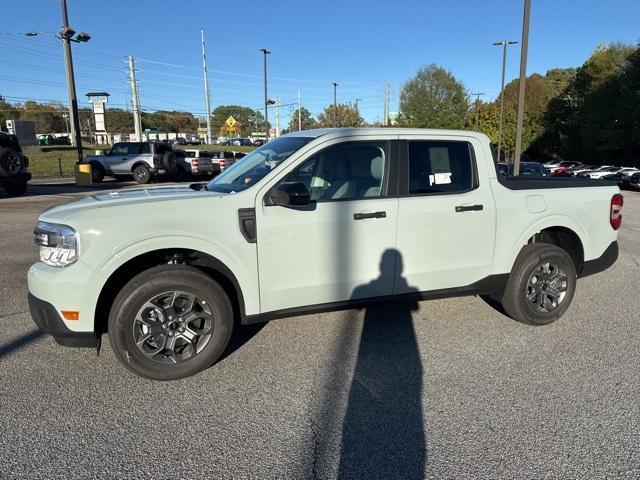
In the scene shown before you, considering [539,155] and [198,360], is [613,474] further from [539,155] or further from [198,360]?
[539,155]

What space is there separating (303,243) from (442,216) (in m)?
1.24

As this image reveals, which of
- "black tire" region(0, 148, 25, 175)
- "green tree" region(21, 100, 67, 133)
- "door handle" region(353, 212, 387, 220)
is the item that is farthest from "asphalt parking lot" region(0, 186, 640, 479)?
"green tree" region(21, 100, 67, 133)

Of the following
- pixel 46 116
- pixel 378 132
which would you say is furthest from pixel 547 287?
pixel 46 116

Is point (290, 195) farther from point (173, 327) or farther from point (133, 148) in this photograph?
point (133, 148)

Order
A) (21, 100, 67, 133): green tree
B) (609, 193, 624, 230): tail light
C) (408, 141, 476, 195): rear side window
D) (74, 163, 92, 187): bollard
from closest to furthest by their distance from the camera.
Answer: (408, 141, 476, 195): rear side window
(609, 193, 624, 230): tail light
(74, 163, 92, 187): bollard
(21, 100, 67, 133): green tree

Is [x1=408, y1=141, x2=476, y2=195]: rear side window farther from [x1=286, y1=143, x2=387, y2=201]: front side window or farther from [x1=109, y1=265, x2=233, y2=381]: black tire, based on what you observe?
[x1=109, y1=265, x2=233, y2=381]: black tire

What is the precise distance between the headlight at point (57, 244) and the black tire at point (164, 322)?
416 mm

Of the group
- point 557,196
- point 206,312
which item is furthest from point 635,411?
point 206,312

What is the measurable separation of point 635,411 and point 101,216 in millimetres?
3692

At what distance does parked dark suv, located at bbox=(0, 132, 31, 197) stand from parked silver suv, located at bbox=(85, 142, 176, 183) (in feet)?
22.8

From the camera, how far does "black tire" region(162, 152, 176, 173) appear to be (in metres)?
21.8

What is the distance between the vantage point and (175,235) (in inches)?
132

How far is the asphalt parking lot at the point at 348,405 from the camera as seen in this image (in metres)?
2.59

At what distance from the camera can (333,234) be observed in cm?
371
